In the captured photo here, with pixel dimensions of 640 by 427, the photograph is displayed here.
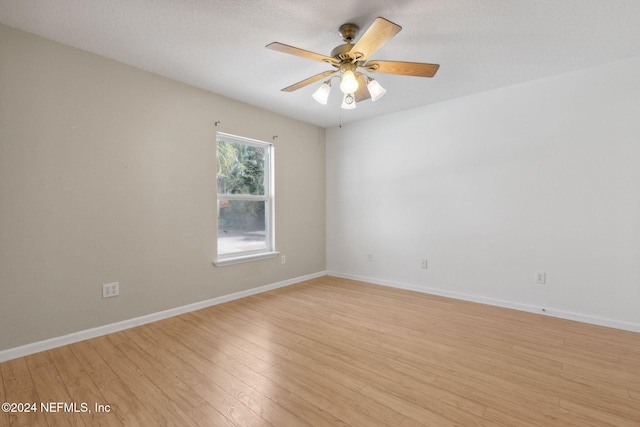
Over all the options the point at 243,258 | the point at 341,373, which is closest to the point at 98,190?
the point at 243,258

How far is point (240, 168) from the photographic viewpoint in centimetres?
369

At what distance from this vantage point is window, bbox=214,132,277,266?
137 inches

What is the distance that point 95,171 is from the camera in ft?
8.16

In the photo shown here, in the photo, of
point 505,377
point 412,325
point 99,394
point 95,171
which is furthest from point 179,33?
point 505,377

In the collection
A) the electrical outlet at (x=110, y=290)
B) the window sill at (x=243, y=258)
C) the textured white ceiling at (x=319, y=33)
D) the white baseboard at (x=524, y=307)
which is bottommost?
the white baseboard at (x=524, y=307)

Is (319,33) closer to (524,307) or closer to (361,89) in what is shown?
(361,89)

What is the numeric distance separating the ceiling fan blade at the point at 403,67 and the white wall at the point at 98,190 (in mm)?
2017

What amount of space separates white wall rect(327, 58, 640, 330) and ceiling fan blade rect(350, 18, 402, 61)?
2090 mm

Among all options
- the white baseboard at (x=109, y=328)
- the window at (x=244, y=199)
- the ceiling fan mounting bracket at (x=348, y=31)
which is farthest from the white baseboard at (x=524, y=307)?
the ceiling fan mounting bracket at (x=348, y=31)

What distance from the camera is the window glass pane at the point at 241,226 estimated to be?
11.5 ft

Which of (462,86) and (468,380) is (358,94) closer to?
(462,86)

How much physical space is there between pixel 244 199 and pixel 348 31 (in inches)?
90.5

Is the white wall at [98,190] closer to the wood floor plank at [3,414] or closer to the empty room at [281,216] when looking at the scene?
the empty room at [281,216]

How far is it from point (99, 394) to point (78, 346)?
0.84 metres
